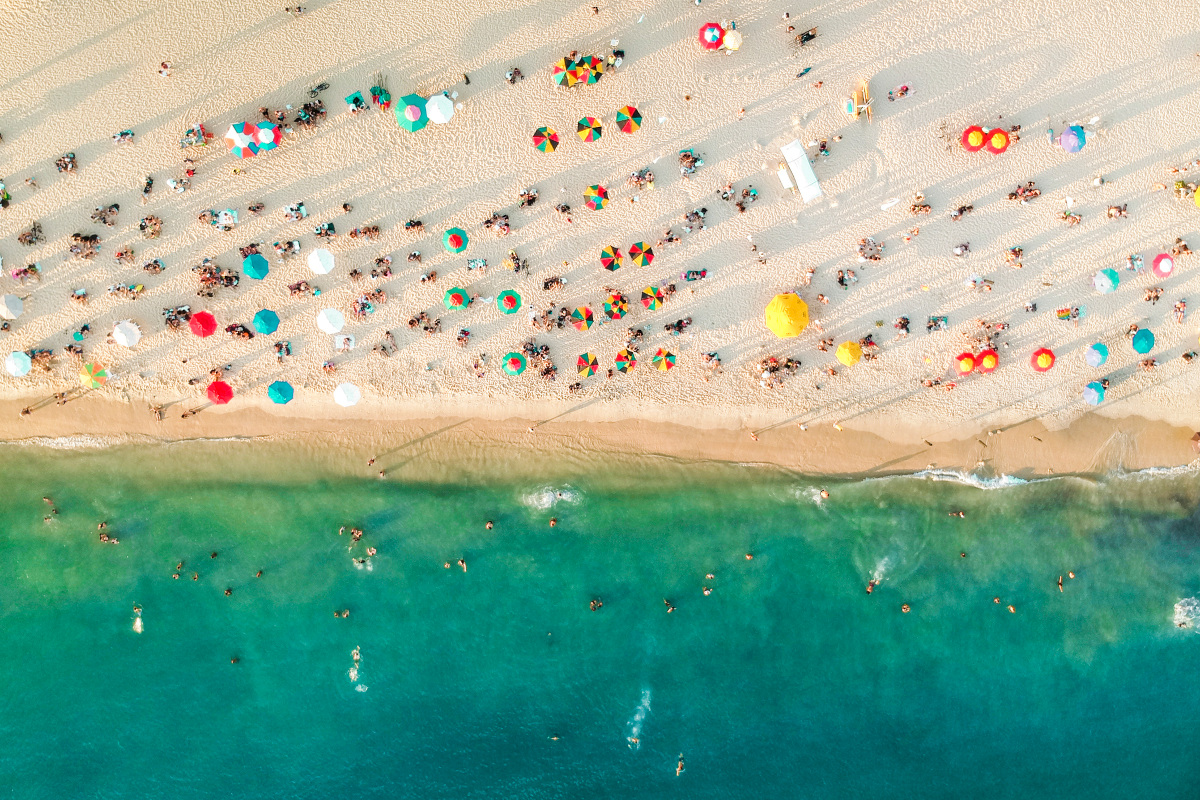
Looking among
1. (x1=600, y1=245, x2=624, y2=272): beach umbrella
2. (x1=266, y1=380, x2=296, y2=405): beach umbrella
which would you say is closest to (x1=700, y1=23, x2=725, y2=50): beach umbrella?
(x1=600, y1=245, x2=624, y2=272): beach umbrella

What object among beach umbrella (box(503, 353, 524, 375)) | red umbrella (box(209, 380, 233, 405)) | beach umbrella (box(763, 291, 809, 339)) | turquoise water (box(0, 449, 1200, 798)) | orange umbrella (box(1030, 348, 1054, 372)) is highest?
red umbrella (box(209, 380, 233, 405))

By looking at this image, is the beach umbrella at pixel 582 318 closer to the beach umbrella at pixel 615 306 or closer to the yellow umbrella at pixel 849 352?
the beach umbrella at pixel 615 306

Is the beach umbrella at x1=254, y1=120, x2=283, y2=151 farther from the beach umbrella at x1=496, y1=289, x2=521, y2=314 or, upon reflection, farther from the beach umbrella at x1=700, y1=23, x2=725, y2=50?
the beach umbrella at x1=700, y1=23, x2=725, y2=50

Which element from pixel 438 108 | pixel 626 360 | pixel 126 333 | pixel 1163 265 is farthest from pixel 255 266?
pixel 1163 265

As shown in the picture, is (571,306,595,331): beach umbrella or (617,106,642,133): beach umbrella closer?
(617,106,642,133): beach umbrella

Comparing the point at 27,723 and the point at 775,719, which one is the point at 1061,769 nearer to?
the point at 775,719

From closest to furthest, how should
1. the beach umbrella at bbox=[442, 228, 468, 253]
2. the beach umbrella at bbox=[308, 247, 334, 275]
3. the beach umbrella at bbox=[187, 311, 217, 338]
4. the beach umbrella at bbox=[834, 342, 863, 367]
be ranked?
1. the beach umbrella at bbox=[187, 311, 217, 338]
2. the beach umbrella at bbox=[308, 247, 334, 275]
3. the beach umbrella at bbox=[442, 228, 468, 253]
4. the beach umbrella at bbox=[834, 342, 863, 367]

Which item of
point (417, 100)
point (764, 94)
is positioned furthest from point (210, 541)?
point (764, 94)
